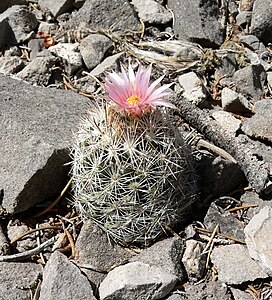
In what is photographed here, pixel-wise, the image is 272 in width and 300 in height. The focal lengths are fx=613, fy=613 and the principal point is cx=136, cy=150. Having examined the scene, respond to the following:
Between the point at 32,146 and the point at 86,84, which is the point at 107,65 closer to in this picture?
the point at 86,84

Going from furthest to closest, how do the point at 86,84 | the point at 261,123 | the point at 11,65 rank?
the point at 11,65, the point at 86,84, the point at 261,123

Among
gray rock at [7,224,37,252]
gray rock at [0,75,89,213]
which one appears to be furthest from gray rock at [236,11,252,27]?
gray rock at [7,224,37,252]

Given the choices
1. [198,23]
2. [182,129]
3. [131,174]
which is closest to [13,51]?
[198,23]

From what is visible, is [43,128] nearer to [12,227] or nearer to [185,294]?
[12,227]

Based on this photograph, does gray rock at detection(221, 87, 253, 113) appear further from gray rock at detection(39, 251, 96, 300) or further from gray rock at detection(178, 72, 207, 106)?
gray rock at detection(39, 251, 96, 300)

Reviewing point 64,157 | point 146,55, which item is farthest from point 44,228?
point 146,55

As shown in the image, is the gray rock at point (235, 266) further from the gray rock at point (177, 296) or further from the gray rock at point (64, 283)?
the gray rock at point (64, 283)
